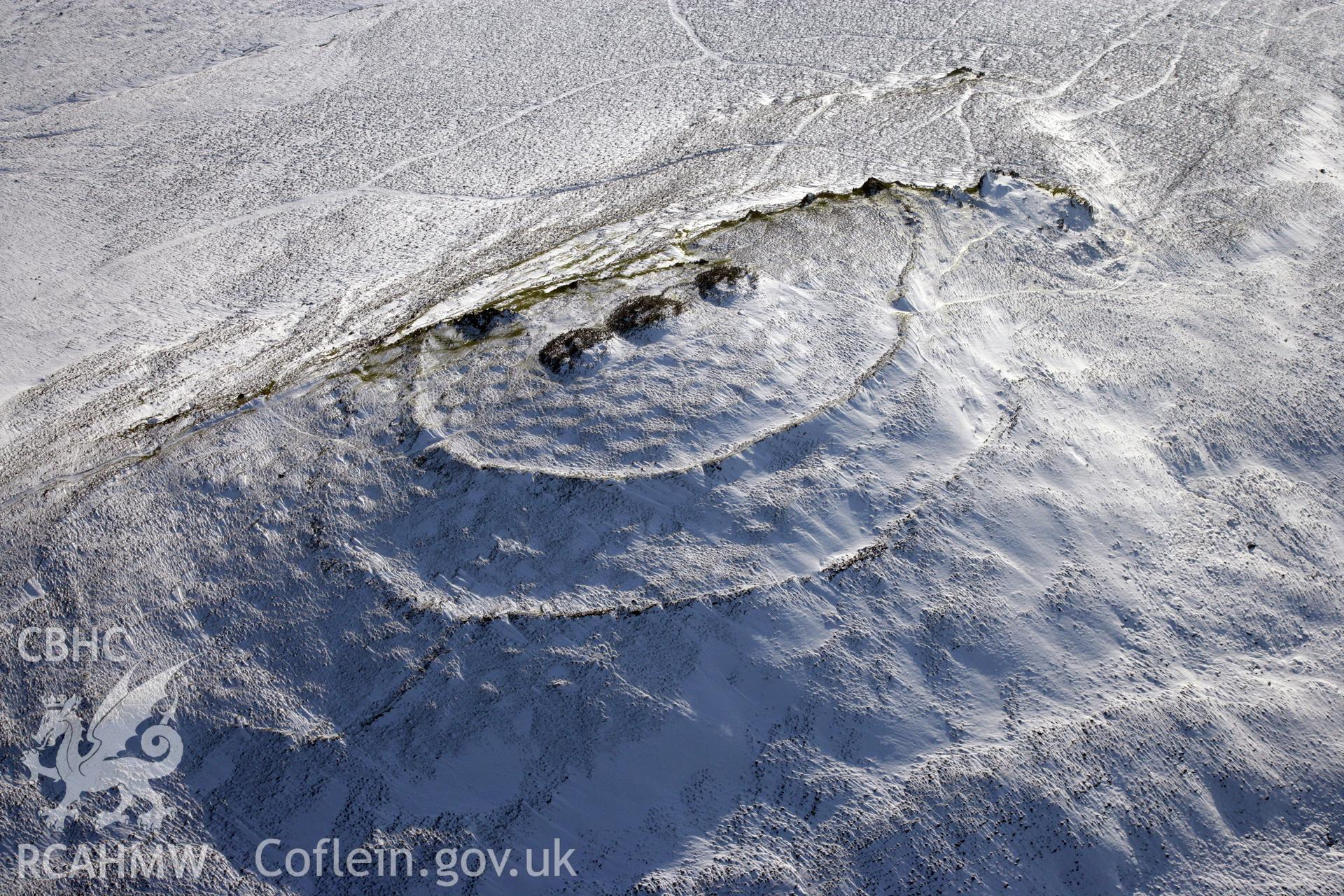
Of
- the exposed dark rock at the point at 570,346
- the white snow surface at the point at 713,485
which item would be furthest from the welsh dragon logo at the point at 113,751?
the exposed dark rock at the point at 570,346

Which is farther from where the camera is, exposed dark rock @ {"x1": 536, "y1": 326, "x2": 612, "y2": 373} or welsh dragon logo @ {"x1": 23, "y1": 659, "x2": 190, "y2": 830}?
exposed dark rock @ {"x1": 536, "y1": 326, "x2": 612, "y2": 373}

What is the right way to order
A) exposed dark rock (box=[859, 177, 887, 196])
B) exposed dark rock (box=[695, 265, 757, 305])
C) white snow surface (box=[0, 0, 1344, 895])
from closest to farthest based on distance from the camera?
1. white snow surface (box=[0, 0, 1344, 895])
2. exposed dark rock (box=[695, 265, 757, 305])
3. exposed dark rock (box=[859, 177, 887, 196])

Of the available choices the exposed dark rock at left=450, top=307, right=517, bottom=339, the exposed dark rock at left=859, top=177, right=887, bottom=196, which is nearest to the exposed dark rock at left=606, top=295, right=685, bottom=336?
the exposed dark rock at left=450, top=307, right=517, bottom=339

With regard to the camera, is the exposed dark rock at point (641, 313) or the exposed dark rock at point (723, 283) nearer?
the exposed dark rock at point (641, 313)

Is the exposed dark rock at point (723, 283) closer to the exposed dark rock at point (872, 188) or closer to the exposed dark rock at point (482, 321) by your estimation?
the exposed dark rock at point (482, 321)

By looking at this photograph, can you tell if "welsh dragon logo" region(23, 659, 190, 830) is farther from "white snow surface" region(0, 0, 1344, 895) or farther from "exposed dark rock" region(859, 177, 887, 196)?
"exposed dark rock" region(859, 177, 887, 196)

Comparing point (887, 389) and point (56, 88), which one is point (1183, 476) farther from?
point (56, 88)

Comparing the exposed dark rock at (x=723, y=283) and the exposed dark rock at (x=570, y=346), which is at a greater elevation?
the exposed dark rock at (x=723, y=283)

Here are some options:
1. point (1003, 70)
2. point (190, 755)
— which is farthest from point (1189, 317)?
point (190, 755)
